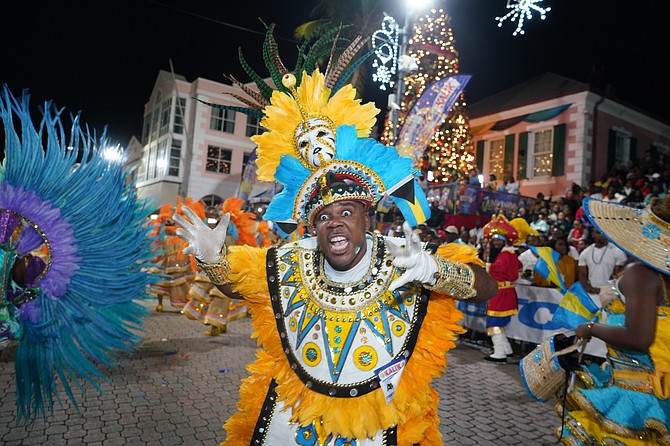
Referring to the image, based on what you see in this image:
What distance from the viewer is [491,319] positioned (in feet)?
23.5

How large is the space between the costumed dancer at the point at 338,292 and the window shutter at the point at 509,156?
17.8 metres

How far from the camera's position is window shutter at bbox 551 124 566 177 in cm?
1709

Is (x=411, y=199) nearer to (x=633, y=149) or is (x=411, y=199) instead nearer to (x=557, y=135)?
(x=557, y=135)

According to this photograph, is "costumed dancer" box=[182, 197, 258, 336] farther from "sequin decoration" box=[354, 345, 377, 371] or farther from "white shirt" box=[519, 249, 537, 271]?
"sequin decoration" box=[354, 345, 377, 371]

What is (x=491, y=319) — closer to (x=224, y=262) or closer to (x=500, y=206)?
A: (x=224, y=262)

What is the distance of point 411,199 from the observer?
238 cm

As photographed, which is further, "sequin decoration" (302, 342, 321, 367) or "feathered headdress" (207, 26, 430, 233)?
"feathered headdress" (207, 26, 430, 233)

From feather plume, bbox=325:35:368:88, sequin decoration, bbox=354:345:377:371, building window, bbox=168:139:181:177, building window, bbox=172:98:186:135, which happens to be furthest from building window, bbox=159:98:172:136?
sequin decoration, bbox=354:345:377:371

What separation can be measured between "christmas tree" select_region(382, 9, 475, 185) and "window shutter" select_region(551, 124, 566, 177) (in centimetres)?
306

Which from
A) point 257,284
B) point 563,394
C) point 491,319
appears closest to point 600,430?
point 563,394

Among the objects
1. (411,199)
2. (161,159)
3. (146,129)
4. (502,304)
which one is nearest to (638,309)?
(411,199)

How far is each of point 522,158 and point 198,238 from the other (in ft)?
60.5

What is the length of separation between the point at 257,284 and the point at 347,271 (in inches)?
19.6

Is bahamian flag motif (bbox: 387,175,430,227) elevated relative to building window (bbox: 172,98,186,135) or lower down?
lower down
